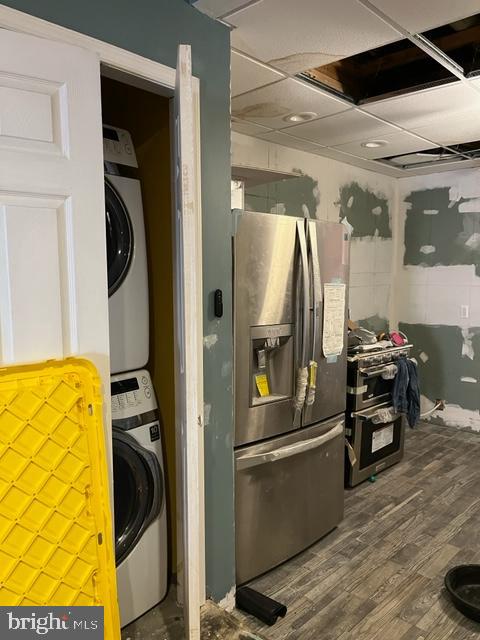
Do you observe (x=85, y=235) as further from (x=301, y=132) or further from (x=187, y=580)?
(x=301, y=132)

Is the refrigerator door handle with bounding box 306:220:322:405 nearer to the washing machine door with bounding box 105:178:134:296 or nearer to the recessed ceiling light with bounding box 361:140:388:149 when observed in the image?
the washing machine door with bounding box 105:178:134:296

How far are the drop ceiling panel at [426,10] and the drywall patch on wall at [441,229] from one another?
→ 284 cm

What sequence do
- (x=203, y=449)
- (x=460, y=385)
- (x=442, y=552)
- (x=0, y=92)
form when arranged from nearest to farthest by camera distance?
(x=0, y=92)
(x=203, y=449)
(x=442, y=552)
(x=460, y=385)

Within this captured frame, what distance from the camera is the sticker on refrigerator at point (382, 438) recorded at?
11.3ft

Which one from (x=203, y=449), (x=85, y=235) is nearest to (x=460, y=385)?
(x=203, y=449)

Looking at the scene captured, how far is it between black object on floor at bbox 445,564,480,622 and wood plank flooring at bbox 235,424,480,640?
3.0 inches

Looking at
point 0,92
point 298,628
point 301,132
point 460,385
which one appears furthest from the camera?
point 460,385

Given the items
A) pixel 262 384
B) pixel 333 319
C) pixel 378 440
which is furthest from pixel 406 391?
pixel 262 384

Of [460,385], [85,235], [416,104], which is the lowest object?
[460,385]

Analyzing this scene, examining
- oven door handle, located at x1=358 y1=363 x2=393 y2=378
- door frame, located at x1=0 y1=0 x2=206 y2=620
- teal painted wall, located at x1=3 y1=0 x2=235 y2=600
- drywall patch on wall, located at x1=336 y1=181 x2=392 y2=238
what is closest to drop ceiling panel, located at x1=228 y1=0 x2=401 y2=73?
teal painted wall, located at x1=3 y1=0 x2=235 y2=600

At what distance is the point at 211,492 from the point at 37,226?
1249mm

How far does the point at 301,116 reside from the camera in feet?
9.60

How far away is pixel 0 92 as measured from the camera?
4.04 ft

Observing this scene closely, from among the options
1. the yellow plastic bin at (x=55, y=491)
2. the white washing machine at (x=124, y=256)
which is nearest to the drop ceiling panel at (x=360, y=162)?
the white washing machine at (x=124, y=256)
